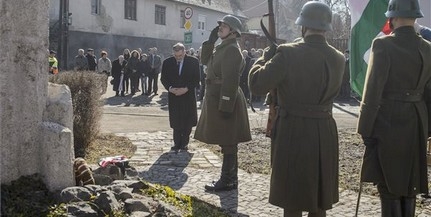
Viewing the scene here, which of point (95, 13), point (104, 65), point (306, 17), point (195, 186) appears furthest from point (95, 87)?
point (95, 13)

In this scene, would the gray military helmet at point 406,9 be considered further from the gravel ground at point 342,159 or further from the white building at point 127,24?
the white building at point 127,24

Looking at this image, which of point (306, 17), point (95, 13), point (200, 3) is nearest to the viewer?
point (306, 17)

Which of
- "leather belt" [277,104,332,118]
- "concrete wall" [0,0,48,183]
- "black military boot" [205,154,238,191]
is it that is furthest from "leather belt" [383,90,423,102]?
"concrete wall" [0,0,48,183]

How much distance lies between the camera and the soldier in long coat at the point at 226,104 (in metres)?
6.02

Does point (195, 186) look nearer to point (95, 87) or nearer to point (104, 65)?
point (95, 87)

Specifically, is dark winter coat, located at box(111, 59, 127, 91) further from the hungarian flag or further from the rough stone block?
the rough stone block

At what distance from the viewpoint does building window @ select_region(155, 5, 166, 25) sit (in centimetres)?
4083

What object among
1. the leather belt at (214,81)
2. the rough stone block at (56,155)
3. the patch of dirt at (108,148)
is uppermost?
the leather belt at (214,81)

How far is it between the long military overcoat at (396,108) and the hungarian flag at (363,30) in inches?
135

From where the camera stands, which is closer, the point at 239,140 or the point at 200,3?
the point at 239,140

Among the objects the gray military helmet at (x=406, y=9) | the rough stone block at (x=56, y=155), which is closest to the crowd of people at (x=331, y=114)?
the gray military helmet at (x=406, y=9)

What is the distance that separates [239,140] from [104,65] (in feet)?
50.4

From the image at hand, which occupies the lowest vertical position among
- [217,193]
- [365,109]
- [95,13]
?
[217,193]

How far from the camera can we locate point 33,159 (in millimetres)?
4574
